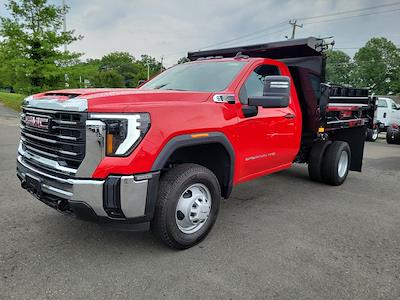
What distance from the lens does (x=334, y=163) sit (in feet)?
19.0

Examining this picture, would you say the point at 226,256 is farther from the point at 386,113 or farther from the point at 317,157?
the point at 386,113

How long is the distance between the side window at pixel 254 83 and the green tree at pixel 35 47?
14.6 m

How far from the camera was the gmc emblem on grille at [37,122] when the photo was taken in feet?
9.86

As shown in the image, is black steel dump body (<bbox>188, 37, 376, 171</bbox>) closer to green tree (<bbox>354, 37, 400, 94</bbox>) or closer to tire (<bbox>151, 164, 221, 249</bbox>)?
tire (<bbox>151, 164, 221, 249</bbox>)

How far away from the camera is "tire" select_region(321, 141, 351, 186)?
5.84 m

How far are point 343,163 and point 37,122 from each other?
5.25 metres

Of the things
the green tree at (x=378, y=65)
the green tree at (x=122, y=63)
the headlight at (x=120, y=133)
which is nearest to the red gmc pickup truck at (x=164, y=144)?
the headlight at (x=120, y=133)

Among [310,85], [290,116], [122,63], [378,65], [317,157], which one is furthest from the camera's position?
[122,63]

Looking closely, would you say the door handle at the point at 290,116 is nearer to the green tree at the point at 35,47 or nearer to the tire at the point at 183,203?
the tire at the point at 183,203

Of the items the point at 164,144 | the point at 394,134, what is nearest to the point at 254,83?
the point at 164,144

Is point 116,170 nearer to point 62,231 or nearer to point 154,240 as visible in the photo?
point 154,240

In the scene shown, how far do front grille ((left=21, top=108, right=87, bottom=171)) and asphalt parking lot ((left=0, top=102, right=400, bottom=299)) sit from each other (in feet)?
2.93

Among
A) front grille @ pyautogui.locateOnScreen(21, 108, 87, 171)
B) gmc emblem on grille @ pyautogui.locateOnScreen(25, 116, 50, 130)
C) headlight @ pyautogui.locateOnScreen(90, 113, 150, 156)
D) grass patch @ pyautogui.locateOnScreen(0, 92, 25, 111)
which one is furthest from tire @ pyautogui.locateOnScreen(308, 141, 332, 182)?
grass patch @ pyautogui.locateOnScreen(0, 92, 25, 111)

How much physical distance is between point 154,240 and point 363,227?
2.49 m
